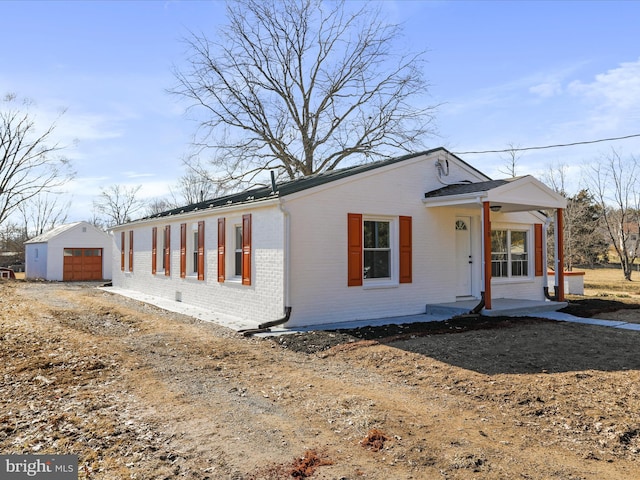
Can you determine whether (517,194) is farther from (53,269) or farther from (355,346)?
(53,269)

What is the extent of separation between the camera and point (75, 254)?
3019 centimetres

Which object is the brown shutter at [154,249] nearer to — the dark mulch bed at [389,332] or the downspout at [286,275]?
the downspout at [286,275]

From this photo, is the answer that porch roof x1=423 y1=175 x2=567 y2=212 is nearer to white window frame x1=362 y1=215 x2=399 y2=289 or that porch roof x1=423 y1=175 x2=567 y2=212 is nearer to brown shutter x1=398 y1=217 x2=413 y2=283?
brown shutter x1=398 y1=217 x2=413 y2=283

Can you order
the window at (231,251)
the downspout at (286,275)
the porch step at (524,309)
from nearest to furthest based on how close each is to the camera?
the downspout at (286,275)
the porch step at (524,309)
the window at (231,251)

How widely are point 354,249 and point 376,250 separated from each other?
0.88 metres

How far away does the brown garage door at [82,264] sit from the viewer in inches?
1179

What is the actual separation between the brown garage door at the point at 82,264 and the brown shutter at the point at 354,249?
2551cm

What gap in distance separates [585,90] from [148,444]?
14574 mm

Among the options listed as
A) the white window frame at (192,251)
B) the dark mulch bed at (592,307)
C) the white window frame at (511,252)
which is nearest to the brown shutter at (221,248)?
the white window frame at (192,251)

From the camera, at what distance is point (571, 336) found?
8.48 metres

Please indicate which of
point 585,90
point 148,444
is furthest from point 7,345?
point 585,90

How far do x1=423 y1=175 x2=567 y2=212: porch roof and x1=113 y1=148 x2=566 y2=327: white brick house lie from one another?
32 millimetres

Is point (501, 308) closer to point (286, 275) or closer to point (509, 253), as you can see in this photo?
point (509, 253)

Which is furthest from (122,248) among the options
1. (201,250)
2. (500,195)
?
(500,195)
